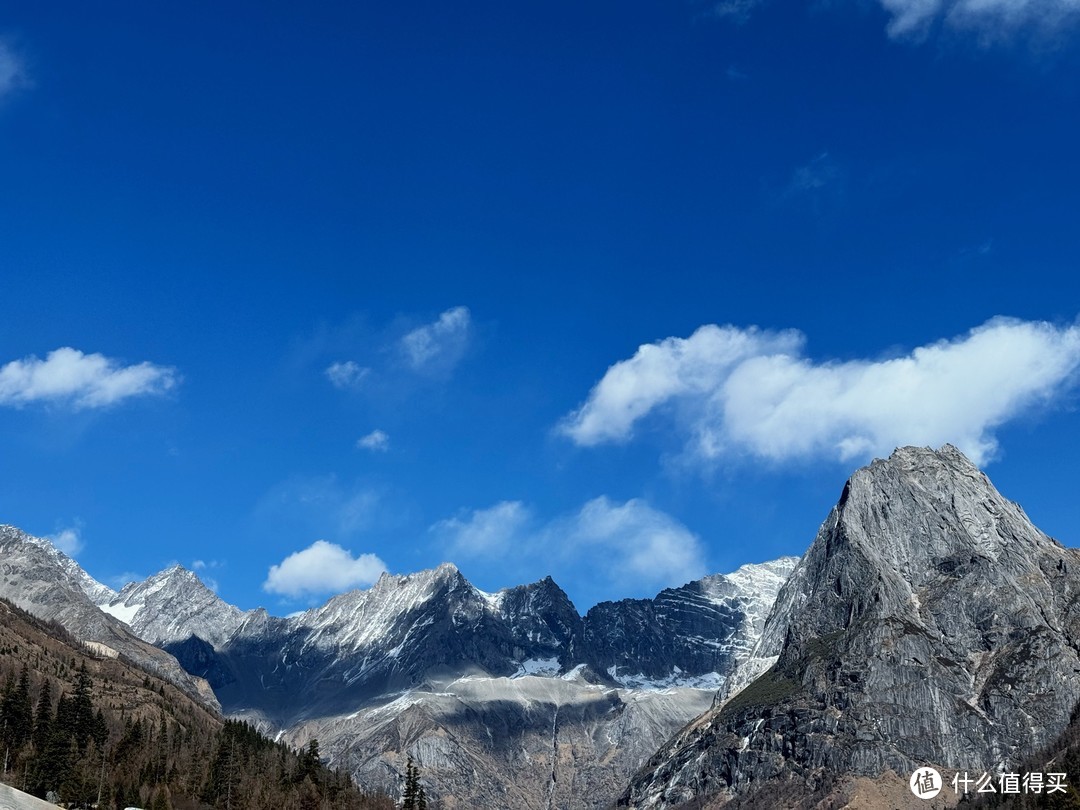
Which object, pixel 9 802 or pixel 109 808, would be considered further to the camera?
pixel 109 808

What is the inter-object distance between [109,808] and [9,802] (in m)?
110

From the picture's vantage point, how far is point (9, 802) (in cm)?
9519

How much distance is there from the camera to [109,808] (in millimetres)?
195625
